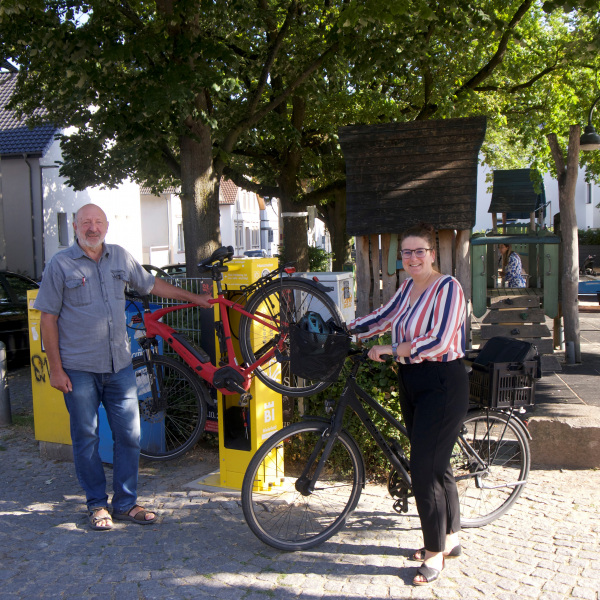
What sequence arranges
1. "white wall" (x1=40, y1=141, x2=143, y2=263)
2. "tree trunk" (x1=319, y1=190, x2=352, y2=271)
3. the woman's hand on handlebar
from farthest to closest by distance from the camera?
1. "white wall" (x1=40, y1=141, x2=143, y2=263)
2. "tree trunk" (x1=319, y1=190, x2=352, y2=271)
3. the woman's hand on handlebar

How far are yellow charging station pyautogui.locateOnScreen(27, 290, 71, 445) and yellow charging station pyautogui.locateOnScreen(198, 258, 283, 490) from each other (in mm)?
1600

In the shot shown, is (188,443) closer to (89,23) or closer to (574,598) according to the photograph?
(574,598)

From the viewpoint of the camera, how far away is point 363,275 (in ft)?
24.1

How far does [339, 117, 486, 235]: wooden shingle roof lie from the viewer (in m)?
6.86

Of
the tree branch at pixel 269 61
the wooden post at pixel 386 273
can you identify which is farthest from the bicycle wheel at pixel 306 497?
the tree branch at pixel 269 61

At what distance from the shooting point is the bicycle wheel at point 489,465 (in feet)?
14.9

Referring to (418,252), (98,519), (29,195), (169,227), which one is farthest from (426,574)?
Result: (169,227)

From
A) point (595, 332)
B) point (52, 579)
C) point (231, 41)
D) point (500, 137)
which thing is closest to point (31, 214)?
point (231, 41)

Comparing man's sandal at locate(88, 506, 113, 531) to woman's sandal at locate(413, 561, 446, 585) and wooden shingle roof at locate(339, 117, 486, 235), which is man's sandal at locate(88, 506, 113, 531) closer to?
woman's sandal at locate(413, 561, 446, 585)

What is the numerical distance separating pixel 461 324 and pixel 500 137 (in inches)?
978

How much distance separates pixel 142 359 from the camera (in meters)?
5.73

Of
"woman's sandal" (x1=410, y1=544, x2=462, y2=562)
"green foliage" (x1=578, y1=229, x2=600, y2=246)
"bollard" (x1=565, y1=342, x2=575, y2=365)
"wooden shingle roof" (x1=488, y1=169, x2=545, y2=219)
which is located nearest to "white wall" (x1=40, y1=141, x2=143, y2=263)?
"wooden shingle roof" (x1=488, y1=169, x2=545, y2=219)

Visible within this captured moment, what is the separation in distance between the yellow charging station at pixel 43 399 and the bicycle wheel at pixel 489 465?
3491 mm

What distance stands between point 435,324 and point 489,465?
4.37 ft
